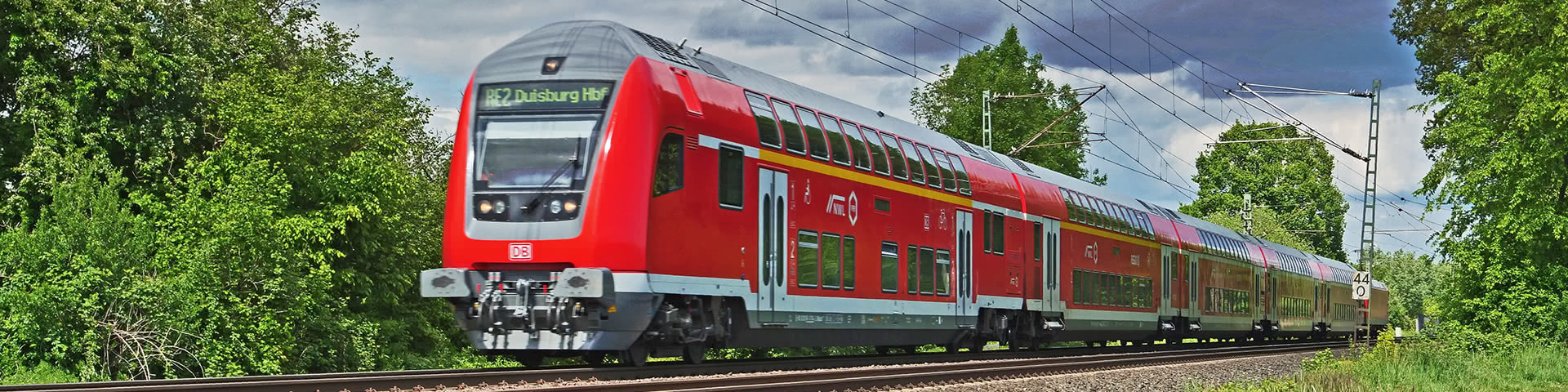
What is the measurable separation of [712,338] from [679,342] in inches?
29.9

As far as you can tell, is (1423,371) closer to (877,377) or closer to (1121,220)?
(877,377)

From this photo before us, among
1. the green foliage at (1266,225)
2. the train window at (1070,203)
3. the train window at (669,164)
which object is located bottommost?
the train window at (669,164)

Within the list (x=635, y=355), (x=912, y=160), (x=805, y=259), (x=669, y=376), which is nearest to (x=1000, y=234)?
(x=912, y=160)

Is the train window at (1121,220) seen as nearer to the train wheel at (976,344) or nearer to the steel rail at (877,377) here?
the train wheel at (976,344)

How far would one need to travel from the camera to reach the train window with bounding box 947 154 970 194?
77.7 ft

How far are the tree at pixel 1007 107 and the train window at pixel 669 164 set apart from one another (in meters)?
43.9

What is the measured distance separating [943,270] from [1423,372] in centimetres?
692

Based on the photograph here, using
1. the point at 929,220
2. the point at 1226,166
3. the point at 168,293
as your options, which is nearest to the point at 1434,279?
the point at 1226,166

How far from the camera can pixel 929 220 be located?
22.2 meters

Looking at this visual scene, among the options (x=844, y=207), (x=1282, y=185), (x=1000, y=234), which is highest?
(x=1282, y=185)

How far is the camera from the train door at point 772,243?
698 inches

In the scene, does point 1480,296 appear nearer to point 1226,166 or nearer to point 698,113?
point 698,113

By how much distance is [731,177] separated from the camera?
17156mm

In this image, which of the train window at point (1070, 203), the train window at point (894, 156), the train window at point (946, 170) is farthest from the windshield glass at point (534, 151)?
the train window at point (1070, 203)
